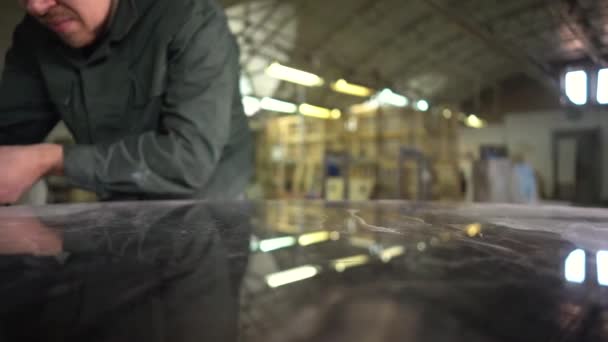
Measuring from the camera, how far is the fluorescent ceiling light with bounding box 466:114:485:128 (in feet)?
31.9

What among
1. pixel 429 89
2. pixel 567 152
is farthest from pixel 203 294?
pixel 567 152

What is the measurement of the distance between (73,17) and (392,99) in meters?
7.06

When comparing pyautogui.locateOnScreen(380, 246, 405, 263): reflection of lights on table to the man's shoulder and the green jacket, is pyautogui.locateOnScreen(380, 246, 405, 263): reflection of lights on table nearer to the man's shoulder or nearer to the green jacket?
the green jacket

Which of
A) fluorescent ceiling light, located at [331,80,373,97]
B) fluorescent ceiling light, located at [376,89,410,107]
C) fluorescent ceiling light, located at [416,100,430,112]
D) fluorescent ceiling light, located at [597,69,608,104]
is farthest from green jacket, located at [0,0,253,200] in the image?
fluorescent ceiling light, located at [416,100,430,112]

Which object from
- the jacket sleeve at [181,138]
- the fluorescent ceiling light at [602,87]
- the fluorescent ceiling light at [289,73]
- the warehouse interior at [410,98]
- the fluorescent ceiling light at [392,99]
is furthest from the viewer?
the fluorescent ceiling light at [392,99]

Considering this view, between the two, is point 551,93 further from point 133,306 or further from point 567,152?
point 133,306

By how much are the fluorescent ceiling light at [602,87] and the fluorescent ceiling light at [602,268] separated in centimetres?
215

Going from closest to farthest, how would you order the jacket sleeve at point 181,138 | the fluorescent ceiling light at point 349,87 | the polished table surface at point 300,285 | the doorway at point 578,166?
1. the polished table surface at point 300,285
2. the jacket sleeve at point 181,138
3. the fluorescent ceiling light at point 349,87
4. the doorway at point 578,166

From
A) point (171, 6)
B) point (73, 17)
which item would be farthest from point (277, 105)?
point (73, 17)

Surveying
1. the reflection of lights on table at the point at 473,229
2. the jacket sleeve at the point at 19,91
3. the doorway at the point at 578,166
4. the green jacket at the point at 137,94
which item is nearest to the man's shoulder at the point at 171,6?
the green jacket at the point at 137,94

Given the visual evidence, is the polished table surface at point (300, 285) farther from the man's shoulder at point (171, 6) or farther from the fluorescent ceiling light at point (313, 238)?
the man's shoulder at point (171, 6)

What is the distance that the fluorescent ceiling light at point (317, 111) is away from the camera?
23.5 feet

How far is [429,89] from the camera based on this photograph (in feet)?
31.0

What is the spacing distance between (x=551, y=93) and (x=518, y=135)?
1.30m
